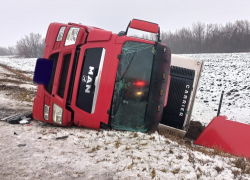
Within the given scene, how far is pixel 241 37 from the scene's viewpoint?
37.7 m

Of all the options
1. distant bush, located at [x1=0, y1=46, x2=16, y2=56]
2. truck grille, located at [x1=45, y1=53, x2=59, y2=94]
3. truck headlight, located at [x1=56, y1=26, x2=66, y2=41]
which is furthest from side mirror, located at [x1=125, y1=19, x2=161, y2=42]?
distant bush, located at [x1=0, y1=46, x2=16, y2=56]

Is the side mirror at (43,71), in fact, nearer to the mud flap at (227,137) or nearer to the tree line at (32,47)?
the mud flap at (227,137)

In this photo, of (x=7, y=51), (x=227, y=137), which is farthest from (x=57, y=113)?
(x=7, y=51)

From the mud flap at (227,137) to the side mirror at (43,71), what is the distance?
2957mm

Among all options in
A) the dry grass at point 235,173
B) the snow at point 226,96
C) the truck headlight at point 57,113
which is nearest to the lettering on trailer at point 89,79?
the truck headlight at point 57,113

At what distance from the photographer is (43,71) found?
3566 mm

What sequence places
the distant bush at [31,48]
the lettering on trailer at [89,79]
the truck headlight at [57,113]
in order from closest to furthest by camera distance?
the lettering on trailer at [89,79] → the truck headlight at [57,113] → the distant bush at [31,48]

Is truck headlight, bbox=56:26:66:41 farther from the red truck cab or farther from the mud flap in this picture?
the mud flap

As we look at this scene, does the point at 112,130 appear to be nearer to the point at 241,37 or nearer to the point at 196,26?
the point at 241,37

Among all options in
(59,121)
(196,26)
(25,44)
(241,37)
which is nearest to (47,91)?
(59,121)

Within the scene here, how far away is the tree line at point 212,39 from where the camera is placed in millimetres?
37594

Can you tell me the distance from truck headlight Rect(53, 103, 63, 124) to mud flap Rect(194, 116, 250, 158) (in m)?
2.47

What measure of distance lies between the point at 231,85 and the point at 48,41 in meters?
10.2

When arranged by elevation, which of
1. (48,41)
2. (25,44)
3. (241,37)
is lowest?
(48,41)
